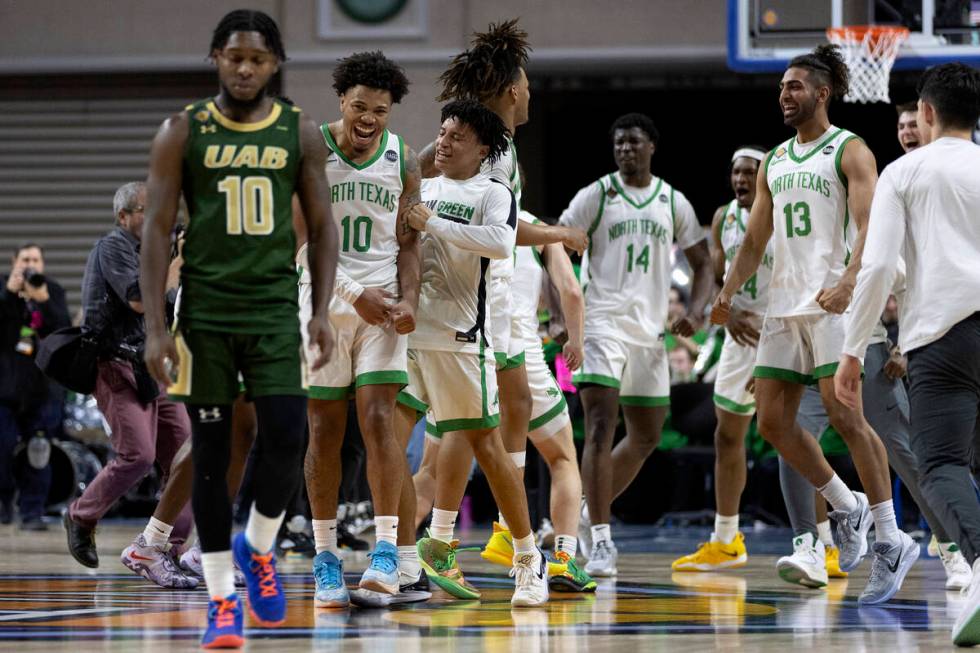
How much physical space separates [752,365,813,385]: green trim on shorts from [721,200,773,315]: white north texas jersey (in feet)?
3.97

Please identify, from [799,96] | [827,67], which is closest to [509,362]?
[799,96]

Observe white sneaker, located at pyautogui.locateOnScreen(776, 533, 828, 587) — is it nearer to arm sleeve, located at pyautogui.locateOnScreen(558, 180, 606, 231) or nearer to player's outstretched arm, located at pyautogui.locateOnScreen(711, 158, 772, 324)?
player's outstretched arm, located at pyautogui.locateOnScreen(711, 158, 772, 324)

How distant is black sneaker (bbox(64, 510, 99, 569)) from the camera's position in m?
7.18

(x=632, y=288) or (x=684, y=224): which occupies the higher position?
(x=684, y=224)

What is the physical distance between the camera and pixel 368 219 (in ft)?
18.6

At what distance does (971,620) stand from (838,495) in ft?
8.09

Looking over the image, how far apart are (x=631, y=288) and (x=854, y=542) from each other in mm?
2006

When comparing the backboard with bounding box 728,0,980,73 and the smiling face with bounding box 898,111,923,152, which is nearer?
the smiling face with bounding box 898,111,923,152

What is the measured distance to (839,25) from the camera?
1143 cm

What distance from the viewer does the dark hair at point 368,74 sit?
5602 mm

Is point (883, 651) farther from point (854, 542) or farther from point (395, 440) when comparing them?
point (854, 542)

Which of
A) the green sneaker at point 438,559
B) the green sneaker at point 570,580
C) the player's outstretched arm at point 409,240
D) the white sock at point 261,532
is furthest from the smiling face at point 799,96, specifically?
the white sock at point 261,532

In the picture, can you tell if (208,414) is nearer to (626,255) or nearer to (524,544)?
(524,544)

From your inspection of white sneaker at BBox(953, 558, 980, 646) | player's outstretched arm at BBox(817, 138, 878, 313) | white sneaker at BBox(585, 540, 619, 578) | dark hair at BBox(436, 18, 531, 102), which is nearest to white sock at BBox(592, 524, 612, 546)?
white sneaker at BBox(585, 540, 619, 578)
